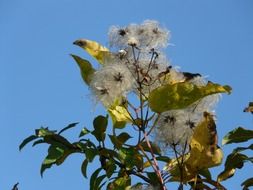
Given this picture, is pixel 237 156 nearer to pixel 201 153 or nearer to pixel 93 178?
pixel 201 153

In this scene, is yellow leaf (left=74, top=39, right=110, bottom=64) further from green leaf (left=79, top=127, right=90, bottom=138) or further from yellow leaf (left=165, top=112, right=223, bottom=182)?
yellow leaf (left=165, top=112, right=223, bottom=182)

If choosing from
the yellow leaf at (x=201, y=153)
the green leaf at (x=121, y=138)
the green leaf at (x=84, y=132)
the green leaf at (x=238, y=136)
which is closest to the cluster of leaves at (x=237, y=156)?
the green leaf at (x=238, y=136)

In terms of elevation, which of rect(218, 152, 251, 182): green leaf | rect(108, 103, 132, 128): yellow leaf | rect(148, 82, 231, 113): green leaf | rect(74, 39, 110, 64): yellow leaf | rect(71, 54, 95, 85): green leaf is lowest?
rect(218, 152, 251, 182): green leaf

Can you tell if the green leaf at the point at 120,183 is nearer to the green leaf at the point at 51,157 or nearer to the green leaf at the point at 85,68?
the green leaf at the point at 51,157

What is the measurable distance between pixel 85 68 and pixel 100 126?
0.86 ft

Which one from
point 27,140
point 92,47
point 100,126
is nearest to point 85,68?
point 92,47

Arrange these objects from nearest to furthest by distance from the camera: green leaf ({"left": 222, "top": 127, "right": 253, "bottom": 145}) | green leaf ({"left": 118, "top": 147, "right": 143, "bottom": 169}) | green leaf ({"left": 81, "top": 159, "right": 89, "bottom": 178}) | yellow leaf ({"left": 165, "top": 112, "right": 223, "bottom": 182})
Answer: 1. yellow leaf ({"left": 165, "top": 112, "right": 223, "bottom": 182})
2. green leaf ({"left": 118, "top": 147, "right": 143, "bottom": 169})
3. green leaf ({"left": 222, "top": 127, "right": 253, "bottom": 145})
4. green leaf ({"left": 81, "top": 159, "right": 89, "bottom": 178})

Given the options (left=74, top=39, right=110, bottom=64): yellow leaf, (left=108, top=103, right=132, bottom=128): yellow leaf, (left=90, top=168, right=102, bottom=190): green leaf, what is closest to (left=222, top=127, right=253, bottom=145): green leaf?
(left=108, top=103, right=132, bottom=128): yellow leaf

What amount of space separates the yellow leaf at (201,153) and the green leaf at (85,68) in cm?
51

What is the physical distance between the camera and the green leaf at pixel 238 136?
2.14m

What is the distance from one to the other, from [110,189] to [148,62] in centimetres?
51

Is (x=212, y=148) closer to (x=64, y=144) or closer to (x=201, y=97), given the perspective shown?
(x=201, y=97)

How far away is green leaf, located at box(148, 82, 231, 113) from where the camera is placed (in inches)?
75.9

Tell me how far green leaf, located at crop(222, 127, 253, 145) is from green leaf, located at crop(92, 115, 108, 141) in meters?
0.48
